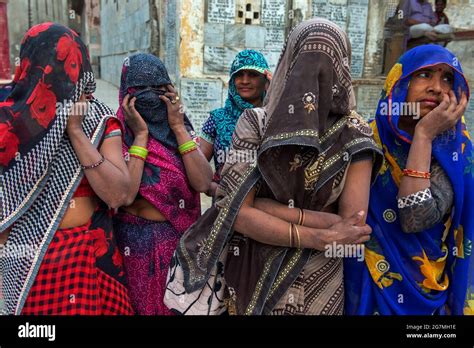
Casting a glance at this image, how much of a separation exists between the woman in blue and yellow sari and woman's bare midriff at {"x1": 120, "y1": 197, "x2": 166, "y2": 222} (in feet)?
3.01

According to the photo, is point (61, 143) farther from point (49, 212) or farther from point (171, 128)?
point (171, 128)

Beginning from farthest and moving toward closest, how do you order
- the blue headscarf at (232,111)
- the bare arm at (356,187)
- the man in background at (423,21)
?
the man in background at (423,21), the blue headscarf at (232,111), the bare arm at (356,187)

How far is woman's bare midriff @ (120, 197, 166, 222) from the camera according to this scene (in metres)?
1.88

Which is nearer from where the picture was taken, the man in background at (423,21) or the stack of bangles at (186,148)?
the stack of bangles at (186,148)

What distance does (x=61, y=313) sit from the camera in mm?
1542

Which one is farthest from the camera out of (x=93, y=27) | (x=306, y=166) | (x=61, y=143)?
(x=93, y=27)

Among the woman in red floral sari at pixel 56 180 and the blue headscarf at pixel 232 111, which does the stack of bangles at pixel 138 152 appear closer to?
the woman in red floral sari at pixel 56 180

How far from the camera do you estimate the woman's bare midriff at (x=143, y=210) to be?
188cm

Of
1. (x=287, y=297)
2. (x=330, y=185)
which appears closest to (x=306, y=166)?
(x=330, y=185)

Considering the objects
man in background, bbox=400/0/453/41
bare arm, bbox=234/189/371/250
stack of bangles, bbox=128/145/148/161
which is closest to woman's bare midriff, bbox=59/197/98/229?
stack of bangles, bbox=128/145/148/161

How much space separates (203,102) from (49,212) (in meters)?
5.54

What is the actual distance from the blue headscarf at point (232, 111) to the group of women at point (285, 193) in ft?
2.76

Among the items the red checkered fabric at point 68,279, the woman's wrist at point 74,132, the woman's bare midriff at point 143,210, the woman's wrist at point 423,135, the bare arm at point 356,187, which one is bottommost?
the red checkered fabric at point 68,279

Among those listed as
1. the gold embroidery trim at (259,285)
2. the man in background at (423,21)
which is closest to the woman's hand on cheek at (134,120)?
the gold embroidery trim at (259,285)
